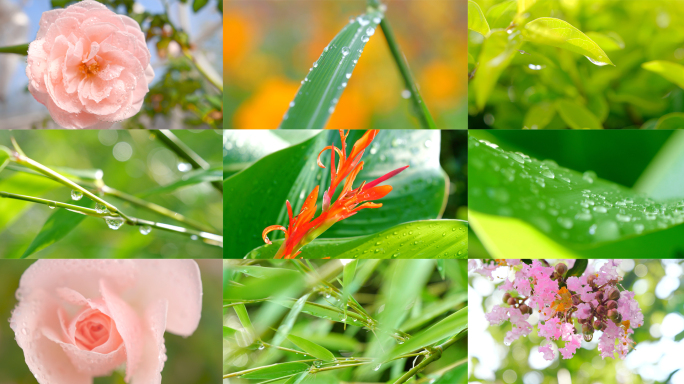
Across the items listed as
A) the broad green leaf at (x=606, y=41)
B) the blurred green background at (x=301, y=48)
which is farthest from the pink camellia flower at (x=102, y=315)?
the broad green leaf at (x=606, y=41)

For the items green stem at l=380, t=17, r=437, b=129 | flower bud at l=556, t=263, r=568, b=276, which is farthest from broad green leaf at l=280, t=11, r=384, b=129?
flower bud at l=556, t=263, r=568, b=276

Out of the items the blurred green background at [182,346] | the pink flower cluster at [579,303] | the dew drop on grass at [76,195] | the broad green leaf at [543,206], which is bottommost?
the blurred green background at [182,346]

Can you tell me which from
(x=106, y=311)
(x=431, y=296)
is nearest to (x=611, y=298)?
(x=431, y=296)

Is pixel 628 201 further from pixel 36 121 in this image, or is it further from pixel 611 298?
pixel 36 121

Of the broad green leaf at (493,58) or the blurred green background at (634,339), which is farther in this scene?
the blurred green background at (634,339)

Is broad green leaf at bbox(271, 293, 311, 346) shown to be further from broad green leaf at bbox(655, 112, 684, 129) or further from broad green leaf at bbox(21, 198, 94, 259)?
broad green leaf at bbox(655, 112, 684, 129)

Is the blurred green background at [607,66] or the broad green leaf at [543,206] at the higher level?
the blurred green background at [607,66]

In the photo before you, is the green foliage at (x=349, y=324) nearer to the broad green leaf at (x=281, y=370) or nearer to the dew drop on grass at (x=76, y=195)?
the broad green leaf at (x=281, y=370)
